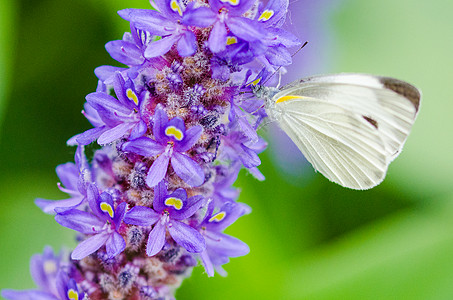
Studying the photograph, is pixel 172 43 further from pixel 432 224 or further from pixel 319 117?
pixel 432 224

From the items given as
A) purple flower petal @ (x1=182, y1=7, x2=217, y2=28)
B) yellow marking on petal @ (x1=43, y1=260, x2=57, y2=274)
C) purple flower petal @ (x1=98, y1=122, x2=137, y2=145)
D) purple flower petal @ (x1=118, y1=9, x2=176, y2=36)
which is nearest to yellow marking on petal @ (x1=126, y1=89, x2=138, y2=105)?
purple flower petal @ (x1=98, y1=122, x2=137, y2=145)

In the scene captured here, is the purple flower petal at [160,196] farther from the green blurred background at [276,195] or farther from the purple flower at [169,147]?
the green blurred background at [276,195]

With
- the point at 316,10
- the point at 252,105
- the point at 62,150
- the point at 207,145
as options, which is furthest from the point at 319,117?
the point at 316,10

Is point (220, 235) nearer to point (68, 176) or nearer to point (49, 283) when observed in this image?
point (68, 176)

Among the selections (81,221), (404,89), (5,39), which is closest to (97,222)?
(81,221)

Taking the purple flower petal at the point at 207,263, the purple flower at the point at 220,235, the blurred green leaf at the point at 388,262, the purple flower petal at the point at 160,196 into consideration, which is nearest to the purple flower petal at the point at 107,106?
the purple flower petal at the point at 160,196

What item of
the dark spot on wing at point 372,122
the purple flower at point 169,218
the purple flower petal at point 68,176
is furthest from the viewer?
the dark spot on wing at point 372,122

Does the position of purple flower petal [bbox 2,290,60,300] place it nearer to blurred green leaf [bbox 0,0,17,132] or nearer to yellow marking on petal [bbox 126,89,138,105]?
yellow marking on petal [bbox 126,89,138,105]
